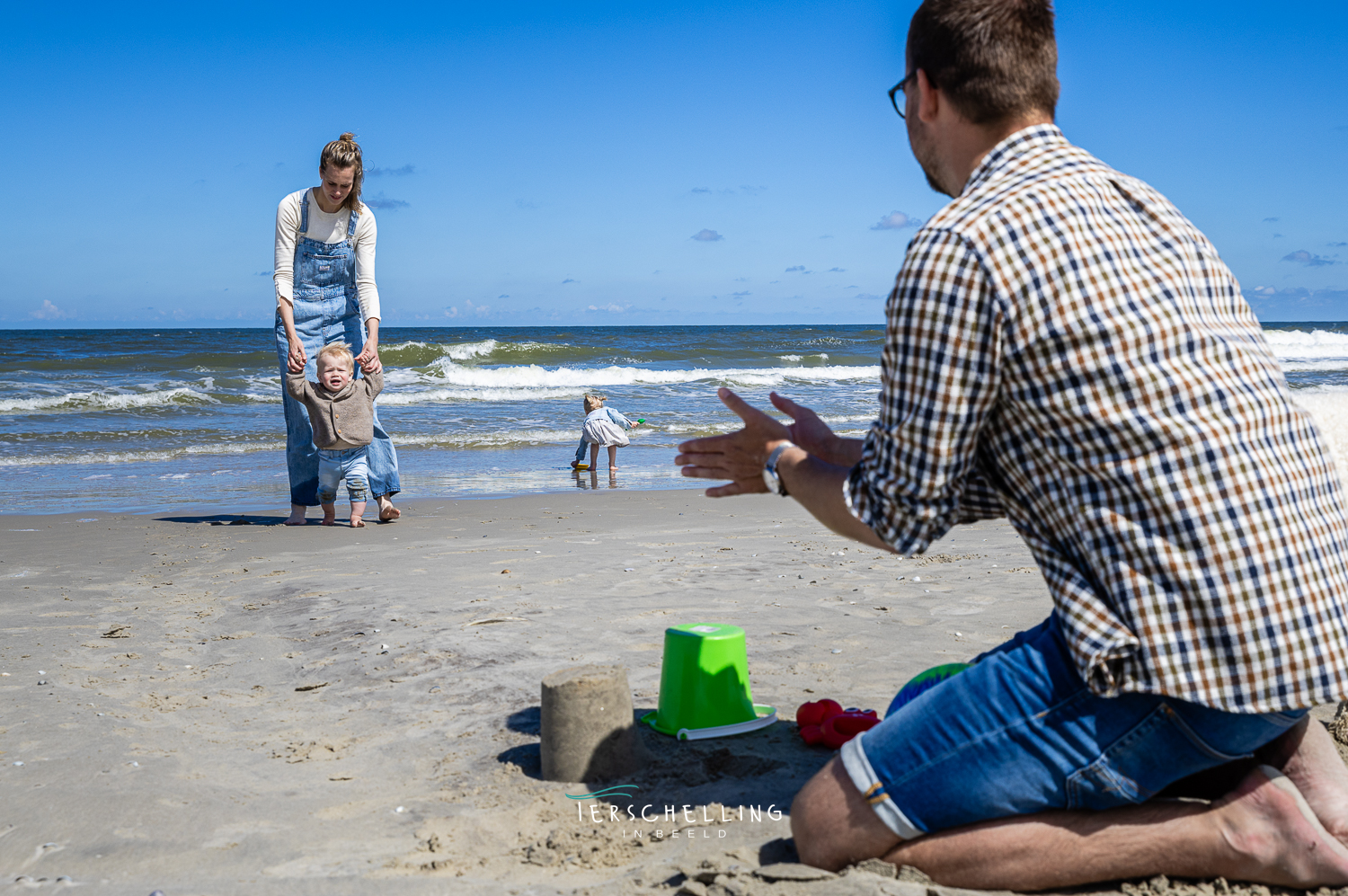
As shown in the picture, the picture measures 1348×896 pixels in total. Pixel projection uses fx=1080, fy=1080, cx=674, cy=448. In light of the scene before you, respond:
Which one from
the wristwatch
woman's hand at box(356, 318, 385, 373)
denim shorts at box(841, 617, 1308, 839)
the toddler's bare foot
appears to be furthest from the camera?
the toddler's bare foot

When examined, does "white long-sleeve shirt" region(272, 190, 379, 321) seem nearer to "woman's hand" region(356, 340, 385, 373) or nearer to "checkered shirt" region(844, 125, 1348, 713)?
"woman's hand" region(356, 340, 385, 373)

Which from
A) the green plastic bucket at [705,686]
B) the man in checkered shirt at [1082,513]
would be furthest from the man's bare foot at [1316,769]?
the green plastic bucket at [705,686]

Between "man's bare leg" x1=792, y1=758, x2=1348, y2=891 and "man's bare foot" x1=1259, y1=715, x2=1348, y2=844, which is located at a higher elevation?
"man's bare foot" x1=1259, y1=715, x2=1348, y2=844

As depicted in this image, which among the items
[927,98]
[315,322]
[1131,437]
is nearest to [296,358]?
[315,322]

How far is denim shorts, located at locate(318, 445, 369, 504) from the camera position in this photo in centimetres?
720

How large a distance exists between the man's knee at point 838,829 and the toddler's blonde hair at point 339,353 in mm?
5312

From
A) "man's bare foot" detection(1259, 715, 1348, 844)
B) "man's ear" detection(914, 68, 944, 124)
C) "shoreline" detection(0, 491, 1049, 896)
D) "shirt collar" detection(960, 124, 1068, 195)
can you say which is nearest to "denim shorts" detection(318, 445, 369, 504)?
"shoreline" detection(0, 491, 1049, 896)

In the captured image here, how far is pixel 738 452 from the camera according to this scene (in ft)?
7.70

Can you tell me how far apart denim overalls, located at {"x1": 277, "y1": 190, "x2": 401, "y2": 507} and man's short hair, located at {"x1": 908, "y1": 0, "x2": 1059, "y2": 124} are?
536 centimetres

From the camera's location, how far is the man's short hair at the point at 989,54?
2.03 metres

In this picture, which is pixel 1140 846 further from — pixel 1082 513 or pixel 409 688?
pixel 409 688

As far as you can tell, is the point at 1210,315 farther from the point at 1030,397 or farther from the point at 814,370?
the point at 814,370

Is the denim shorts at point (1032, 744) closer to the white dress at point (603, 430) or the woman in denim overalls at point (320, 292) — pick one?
the woman in denim overalls at point (320, 292)

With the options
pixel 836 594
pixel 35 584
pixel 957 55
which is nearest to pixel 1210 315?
pixel 957 55
